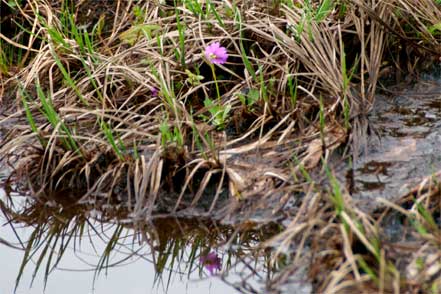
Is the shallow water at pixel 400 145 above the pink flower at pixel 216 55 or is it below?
below

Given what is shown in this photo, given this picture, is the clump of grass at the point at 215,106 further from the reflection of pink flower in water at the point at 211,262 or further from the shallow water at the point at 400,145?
the reflection of pink flower in water at the point at 211,262

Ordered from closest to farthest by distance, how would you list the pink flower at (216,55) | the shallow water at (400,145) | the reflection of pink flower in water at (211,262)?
the reflection of pink flower in water at (211,262) → the shallow water at (400,145) → the pink flower at (216,55)

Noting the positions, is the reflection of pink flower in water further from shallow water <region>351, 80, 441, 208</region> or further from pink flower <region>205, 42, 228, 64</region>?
pink flower <region>205, 42, 228, 64</region>

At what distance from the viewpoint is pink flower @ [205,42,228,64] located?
394 cm

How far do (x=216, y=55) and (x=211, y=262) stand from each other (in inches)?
43.6

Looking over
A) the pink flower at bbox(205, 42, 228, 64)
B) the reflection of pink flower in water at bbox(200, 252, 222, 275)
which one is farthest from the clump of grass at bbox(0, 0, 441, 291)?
the reflection of pink flower in water at bbox(200, 252, 222, 275)

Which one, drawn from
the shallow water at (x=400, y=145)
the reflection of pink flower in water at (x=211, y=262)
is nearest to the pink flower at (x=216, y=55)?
the shallow water at (x=400, y=145)

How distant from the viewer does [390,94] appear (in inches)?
157

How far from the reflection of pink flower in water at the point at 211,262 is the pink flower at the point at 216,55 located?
3.37ft

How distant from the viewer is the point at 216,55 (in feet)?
13.0

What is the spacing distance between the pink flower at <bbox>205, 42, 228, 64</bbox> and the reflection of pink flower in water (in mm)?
1026

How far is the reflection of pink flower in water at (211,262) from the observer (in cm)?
307

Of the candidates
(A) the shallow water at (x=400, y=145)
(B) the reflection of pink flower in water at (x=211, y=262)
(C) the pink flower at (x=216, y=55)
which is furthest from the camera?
(C) the pink flower at (x=216, y=55)

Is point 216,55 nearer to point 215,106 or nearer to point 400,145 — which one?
A: point 215,106
